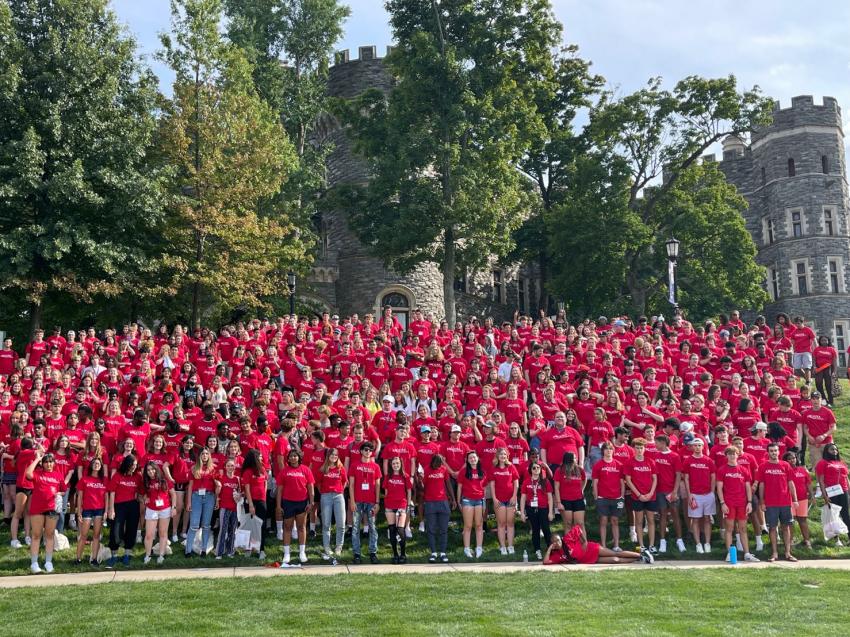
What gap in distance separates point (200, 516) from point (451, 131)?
20177 mm

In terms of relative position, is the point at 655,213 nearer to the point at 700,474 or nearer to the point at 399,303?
A: the point at 399,303

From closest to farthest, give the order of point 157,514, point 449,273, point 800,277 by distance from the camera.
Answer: point 157,514 → point 449,273 → point 800,277

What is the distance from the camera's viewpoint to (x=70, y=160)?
24.0 meters

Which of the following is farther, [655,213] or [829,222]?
[829,222]

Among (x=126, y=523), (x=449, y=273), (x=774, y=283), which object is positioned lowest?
(x=126, y=523)

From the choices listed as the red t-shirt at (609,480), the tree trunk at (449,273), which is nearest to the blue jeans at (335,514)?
the red t-shirt at (609,480)

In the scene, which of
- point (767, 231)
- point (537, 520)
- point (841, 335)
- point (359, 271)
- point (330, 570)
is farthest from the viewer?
point (767, 231)

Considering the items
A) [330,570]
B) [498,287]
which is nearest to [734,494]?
[330,570]

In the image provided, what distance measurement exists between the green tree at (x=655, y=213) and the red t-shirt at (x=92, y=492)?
89.1ft

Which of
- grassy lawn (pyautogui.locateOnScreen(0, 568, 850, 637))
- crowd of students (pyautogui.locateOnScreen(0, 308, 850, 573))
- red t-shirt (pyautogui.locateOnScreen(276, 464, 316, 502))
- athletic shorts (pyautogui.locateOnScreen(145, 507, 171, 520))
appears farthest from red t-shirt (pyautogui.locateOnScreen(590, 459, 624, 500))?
athletic shorts (pyautogui.locateOnScreen(145, 507, 171, 520))

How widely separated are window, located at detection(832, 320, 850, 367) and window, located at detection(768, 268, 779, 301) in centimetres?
384

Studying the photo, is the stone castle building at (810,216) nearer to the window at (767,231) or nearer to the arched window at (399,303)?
the window at (767,231)

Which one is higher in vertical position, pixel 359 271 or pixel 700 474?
pixel 359 271

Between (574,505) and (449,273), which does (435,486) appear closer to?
(574,505)
